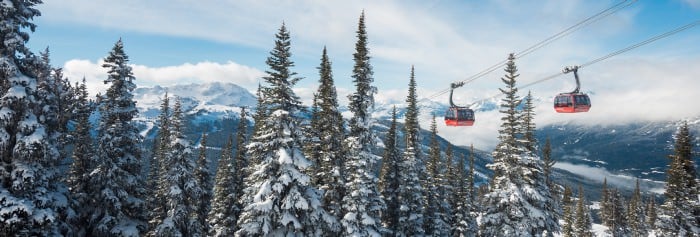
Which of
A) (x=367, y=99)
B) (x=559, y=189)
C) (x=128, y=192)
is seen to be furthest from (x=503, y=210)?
(x=128, y=192)

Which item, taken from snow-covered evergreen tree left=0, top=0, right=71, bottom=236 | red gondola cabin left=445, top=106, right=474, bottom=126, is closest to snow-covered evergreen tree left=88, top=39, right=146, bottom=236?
snow-covered evergreen tree left=0, top=0, right=71, bottom=236

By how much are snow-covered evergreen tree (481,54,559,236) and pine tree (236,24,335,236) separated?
16037 millimetres

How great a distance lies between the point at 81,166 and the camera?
28.2 m

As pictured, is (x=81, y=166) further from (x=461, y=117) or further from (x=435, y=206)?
(x=461, y=117)

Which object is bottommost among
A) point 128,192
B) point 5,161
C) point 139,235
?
point 139,235

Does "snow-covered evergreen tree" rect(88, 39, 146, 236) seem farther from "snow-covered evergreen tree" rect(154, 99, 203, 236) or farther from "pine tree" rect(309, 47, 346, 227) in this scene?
"pine tree" rect(309, 47, 346, 227)

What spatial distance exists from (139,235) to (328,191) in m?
12.5

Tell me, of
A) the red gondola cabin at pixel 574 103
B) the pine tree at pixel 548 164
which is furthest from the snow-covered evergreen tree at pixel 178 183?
the pine tree at pixel 548 164

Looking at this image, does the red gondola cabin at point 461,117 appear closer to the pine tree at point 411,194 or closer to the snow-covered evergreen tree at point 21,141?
the pine tree at point 411,194

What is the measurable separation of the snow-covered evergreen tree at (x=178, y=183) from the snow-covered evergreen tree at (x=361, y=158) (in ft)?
41.9

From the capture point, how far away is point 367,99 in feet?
99.9

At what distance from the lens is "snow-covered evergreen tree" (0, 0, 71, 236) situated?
1856 cm

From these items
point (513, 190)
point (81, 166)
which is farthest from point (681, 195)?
point (81, 166)

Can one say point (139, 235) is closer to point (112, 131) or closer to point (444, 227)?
point (112, 131)
